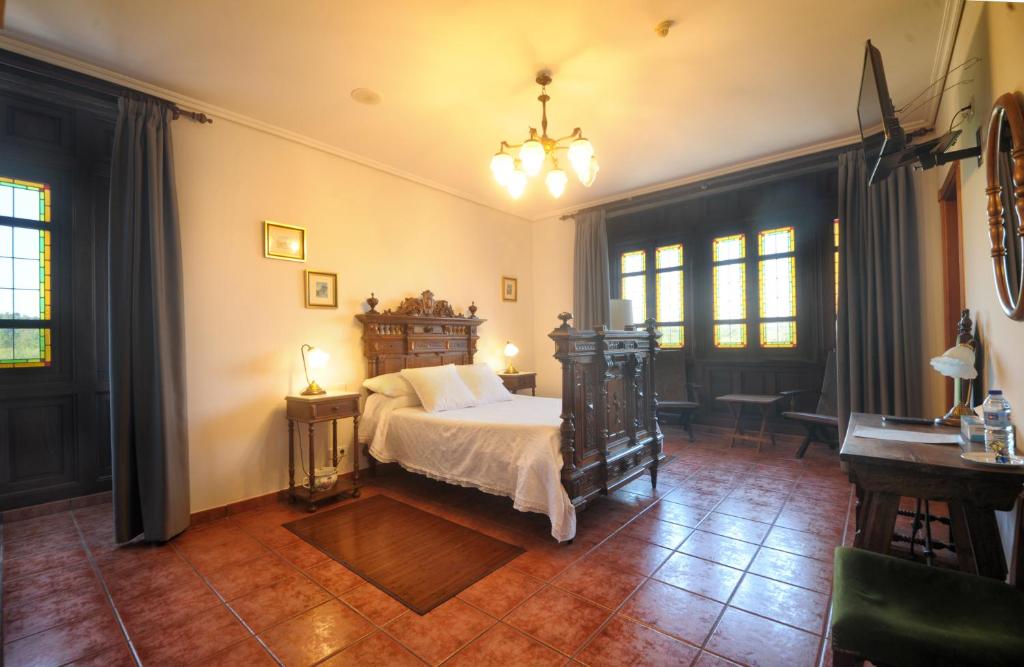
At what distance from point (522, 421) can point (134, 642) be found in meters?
2.12

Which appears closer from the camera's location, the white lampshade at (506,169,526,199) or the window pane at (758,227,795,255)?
the white lampshade at (506,169,526,199)

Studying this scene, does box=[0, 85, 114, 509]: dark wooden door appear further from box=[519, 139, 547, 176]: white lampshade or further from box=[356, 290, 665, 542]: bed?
box=[519, 139, 547, 176]: white lampshade

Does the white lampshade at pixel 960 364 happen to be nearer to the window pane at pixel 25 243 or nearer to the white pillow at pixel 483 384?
the white pillow at pixel 483 384

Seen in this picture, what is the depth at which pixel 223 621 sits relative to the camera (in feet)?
6.43

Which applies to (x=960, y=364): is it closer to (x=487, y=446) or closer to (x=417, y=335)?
(x=487, y=446)

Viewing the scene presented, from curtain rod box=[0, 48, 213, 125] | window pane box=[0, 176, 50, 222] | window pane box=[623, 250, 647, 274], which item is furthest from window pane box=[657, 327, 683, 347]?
window pane box=[0, 176, 50, 222]

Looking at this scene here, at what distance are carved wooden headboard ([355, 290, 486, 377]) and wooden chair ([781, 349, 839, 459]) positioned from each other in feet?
10.8

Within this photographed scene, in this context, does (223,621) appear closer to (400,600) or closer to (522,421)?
(400,600)

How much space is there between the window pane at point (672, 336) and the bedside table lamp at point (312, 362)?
12.6ft

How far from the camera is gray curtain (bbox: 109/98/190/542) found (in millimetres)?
2678

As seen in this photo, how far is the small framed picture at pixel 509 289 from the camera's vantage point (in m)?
5.77

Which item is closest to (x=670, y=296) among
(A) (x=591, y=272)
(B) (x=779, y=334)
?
(A) (x=591, y=272)

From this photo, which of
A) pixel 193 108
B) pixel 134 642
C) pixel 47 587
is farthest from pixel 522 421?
pixel 193 108

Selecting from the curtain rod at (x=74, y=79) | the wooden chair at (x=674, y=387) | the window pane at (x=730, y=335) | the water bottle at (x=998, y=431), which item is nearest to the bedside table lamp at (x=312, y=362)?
the curtain rod at (x=74, y=79)
